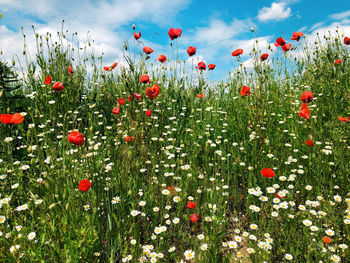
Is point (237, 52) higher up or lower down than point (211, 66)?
higher up

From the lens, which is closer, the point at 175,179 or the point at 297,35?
the point at 175,179

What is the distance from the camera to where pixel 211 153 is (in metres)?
3.54

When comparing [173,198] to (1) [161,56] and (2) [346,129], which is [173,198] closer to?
(2) [346,129]

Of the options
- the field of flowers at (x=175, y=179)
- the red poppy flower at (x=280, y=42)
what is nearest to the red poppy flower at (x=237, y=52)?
the field of flowers at (x=175, y=179)

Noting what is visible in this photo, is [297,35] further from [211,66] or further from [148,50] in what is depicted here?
[148,50]

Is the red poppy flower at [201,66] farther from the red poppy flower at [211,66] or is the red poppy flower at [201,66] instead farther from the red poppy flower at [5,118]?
the red poppy flower at [5,118]

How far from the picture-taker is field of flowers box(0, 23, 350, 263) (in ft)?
6.81

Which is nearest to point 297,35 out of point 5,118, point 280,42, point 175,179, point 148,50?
point 280,42

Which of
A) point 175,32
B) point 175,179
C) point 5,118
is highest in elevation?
point 175,32

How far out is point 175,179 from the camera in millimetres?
3066

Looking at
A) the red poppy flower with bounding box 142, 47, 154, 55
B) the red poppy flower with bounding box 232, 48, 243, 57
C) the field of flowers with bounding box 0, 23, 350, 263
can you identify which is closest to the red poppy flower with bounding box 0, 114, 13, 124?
the field of flowers with bounding box 0, 23, 350, 263

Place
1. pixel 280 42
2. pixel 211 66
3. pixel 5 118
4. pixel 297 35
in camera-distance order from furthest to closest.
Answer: pixel 211 66
pixel 297 35
pixel 280 42
pixel 5 118

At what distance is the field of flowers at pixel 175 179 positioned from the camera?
6.81ft

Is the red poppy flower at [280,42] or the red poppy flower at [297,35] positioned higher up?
the red poppy flower at [297,35]
